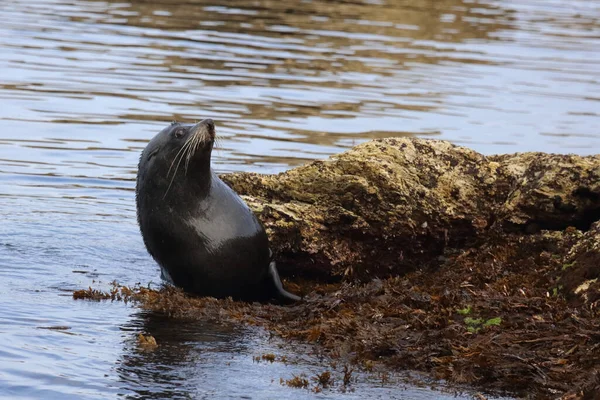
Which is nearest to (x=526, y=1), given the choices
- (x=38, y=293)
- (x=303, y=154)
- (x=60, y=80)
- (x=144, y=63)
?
(x=144, y=63)

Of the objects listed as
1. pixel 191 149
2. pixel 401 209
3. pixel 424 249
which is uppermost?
pixel 191 149

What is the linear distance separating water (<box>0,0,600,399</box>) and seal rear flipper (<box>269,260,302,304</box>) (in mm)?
1072

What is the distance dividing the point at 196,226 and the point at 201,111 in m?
9.61

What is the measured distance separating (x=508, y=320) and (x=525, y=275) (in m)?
1.34

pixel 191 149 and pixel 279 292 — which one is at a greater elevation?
pixel 191 149

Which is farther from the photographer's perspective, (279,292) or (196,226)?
(279,292)

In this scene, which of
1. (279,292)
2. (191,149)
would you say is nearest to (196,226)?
(191,149)

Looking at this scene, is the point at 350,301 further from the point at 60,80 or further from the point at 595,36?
the point at 595,36

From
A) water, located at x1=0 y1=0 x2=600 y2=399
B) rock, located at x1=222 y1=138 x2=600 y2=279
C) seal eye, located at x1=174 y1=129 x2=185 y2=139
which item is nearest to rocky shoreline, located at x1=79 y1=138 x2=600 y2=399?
rock, located at x1=222 y1=138 x2=600 y2=279

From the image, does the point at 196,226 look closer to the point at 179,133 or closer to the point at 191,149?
the point at 191,149

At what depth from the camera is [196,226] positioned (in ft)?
29.0

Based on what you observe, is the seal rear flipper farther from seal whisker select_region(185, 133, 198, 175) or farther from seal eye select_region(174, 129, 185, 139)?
seal eye select_region(174, 129, 185, 139)

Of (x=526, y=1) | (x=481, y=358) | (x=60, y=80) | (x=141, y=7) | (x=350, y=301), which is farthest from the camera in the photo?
(x=526, y=1)

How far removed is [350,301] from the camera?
8414 mm
